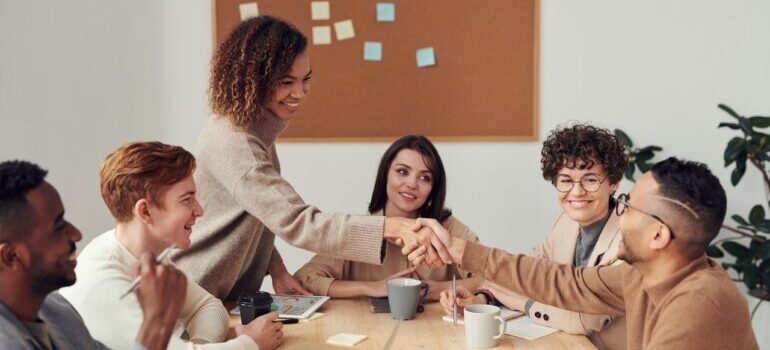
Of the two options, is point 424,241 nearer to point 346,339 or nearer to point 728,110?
point 346,339

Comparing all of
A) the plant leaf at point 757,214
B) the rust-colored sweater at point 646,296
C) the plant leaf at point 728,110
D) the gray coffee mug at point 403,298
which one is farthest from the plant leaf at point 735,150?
the gray coffee mug at point 403,298

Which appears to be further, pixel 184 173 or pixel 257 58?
pixel 257 58

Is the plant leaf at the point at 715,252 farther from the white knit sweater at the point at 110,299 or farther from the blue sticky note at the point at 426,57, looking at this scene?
the white knit sweater at the point at 110,299

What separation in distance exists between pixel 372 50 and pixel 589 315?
76.3 inches

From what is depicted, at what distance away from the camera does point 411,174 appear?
2.49 meters

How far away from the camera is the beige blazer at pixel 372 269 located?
7.32 feet

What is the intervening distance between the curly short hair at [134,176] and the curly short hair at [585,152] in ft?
3.79

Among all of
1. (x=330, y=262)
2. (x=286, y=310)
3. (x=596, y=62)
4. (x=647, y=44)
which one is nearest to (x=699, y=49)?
(x=647, y=44)

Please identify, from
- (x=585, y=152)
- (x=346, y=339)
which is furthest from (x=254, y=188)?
(x=585, y=152)

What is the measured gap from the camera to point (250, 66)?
1.95 meters

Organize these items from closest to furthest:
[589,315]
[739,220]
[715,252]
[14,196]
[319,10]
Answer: [14,196] < [589,315] < [739,220] < [715,252] < [319,10]

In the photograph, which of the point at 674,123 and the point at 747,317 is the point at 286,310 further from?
the point at 674,123

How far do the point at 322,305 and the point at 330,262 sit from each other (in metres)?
0.30

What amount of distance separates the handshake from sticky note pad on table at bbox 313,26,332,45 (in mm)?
1613
